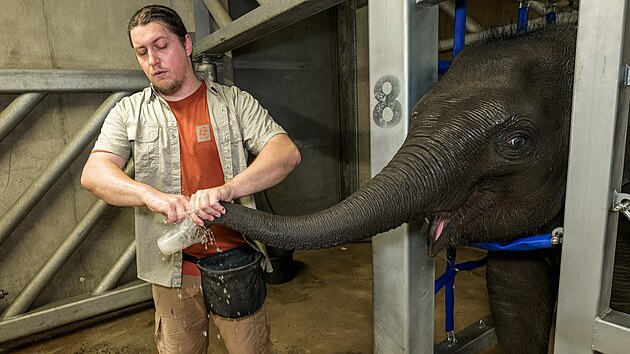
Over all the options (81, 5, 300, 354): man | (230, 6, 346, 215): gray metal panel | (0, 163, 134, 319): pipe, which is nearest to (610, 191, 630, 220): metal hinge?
(81, 5, 300, 354): man

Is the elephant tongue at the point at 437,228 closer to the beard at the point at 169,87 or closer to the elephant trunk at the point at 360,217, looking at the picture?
the elephant trunk at the point at 360,217

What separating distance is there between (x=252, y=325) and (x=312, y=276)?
197cm

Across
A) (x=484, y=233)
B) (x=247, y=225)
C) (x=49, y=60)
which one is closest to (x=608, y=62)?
(x=484, y=233)

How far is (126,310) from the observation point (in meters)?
3.17

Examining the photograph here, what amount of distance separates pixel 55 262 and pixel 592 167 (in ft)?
10.7

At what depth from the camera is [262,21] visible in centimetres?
172

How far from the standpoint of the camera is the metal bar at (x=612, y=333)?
66 cm

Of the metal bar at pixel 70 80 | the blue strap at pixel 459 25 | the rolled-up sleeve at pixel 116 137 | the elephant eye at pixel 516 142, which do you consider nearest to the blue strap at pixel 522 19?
the blue strap at pixel 459 25

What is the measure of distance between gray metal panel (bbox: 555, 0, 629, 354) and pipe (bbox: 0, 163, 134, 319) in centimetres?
292

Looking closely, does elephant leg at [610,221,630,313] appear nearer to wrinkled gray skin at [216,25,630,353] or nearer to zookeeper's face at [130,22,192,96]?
wrinkled gray skin at [216,25,630,353]

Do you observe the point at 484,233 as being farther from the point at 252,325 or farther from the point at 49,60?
the point at 49,60

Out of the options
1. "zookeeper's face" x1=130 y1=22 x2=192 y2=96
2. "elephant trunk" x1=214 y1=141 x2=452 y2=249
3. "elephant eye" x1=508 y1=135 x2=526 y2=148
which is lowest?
"elephant trunk" x1=214 y1=141 x2=452 y2=249

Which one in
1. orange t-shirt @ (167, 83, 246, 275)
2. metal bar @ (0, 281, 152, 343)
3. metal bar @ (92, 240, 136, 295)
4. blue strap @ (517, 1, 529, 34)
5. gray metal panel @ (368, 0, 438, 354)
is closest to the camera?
gray metal panel @ (368, 0, 438, 354)

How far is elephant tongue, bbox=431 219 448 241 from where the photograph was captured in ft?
3.76
